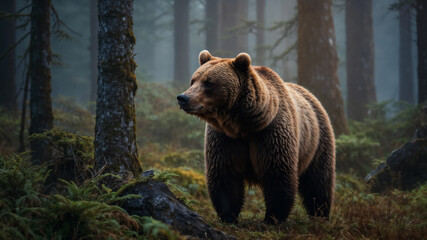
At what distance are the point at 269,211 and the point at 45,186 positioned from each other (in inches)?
149

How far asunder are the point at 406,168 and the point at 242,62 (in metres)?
4.86

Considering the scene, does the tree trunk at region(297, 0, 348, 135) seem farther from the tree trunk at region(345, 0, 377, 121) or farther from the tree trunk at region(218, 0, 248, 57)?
the tree trunk at region(218, 0, 248, 57)

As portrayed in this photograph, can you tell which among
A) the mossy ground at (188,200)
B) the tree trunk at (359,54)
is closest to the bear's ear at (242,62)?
the mossy ground at (188,200)

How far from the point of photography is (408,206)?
5.42 meters

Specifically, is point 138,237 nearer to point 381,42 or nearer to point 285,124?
point 285,124

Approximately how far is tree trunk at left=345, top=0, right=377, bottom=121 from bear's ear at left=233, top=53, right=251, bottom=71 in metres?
11.7

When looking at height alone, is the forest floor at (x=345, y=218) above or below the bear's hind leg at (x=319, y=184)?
below

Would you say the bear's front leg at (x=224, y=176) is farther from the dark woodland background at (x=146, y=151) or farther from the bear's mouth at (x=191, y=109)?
the bear's mouth at (x=191, y=109)

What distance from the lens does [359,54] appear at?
1500cm

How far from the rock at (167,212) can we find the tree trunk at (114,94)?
712mm

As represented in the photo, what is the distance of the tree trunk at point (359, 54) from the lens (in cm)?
1455

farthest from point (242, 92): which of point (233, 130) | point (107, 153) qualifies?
point (107, 153)

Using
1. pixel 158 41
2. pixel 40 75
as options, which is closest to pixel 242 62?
pixel 40 75

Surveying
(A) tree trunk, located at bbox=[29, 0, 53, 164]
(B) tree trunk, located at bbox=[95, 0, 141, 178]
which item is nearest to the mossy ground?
(B) tree trunk, located at bbox=[95, 0, 141, 178]
